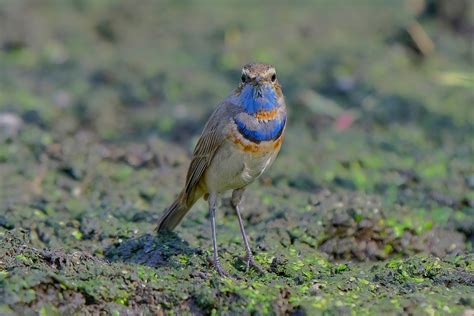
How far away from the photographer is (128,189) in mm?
7477

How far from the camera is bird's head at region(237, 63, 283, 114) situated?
567cm

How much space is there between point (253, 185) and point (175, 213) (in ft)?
5.32

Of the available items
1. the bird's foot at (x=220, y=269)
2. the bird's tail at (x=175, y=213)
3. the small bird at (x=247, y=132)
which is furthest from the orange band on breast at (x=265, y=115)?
the bird's foot at (x=220, y=269)

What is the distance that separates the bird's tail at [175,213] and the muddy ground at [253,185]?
0.10 m

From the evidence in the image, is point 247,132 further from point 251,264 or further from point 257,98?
point 251,264

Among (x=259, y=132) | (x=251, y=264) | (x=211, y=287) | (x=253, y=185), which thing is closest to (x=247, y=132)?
(x=259, y=132)

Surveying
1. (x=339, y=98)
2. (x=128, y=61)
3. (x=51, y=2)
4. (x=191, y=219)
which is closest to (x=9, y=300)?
(x=191, y=219)

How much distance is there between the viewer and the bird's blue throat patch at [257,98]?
18.6 feet

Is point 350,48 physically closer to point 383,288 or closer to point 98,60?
point 98,60

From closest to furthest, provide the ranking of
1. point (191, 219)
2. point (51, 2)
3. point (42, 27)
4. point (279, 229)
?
point (279, 229) < point (191, 219) < point (42, 27) < point (51, 2)

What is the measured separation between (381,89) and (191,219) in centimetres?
351

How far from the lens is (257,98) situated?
569 cm

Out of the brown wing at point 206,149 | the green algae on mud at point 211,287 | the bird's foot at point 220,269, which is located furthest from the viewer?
the brown wing at point 206,149

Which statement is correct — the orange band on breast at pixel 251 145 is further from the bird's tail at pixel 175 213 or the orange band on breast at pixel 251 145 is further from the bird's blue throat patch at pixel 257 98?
the bird's tail at pixel 175 213
